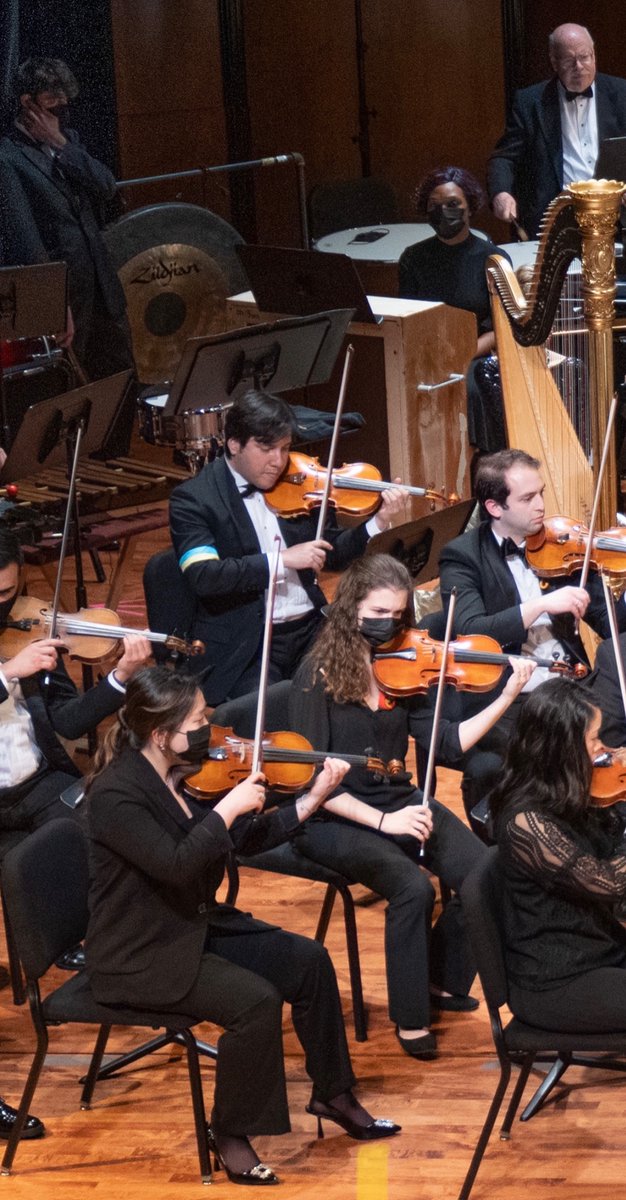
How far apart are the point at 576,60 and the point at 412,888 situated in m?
4.18

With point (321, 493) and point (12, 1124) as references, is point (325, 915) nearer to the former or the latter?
point (12, 1124)

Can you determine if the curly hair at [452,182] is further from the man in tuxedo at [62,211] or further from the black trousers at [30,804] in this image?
the black trousers at [30,804]

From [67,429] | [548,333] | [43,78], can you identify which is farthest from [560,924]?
[43,78]

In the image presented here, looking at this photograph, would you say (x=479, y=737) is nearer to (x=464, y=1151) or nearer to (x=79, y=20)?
(x=464, y=1151)

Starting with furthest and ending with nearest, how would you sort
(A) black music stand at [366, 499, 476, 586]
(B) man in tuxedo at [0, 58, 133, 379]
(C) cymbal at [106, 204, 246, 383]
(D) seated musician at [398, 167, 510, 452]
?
(C) cymbal at [106, 204, 246, 383], (B) man in tuxedo at [0, 58, 133, 379], (D) seated musician at [398, 167, 510, 452], (A) black music stand at [366, 499, 476, 586]

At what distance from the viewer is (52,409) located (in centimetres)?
449

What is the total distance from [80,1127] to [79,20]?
6.56 metres

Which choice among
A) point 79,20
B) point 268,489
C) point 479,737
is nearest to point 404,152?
point 79,20

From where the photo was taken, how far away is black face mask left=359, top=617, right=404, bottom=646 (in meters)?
3.82

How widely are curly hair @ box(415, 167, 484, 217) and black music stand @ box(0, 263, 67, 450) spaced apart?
140 cm

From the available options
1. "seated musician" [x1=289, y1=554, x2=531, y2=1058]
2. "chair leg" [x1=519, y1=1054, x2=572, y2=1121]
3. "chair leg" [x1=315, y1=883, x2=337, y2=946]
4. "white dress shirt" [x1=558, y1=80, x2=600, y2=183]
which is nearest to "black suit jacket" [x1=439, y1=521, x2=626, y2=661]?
"seated musician" [x1=289, y1=554, x2=531, y2=1058]

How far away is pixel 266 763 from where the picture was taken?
11.6ft

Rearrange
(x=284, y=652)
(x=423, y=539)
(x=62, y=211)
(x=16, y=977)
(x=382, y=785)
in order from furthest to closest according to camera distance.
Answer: (x=62, y=211) → (x=284, y=652) → (x=423, y=539) → (x=16, y=977) → (x=382, y=785)

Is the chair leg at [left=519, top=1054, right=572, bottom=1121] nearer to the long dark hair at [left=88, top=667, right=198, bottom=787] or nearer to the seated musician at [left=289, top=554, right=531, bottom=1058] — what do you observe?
the seated musician at [left=289, top=554, right=531, bottom=1058]
